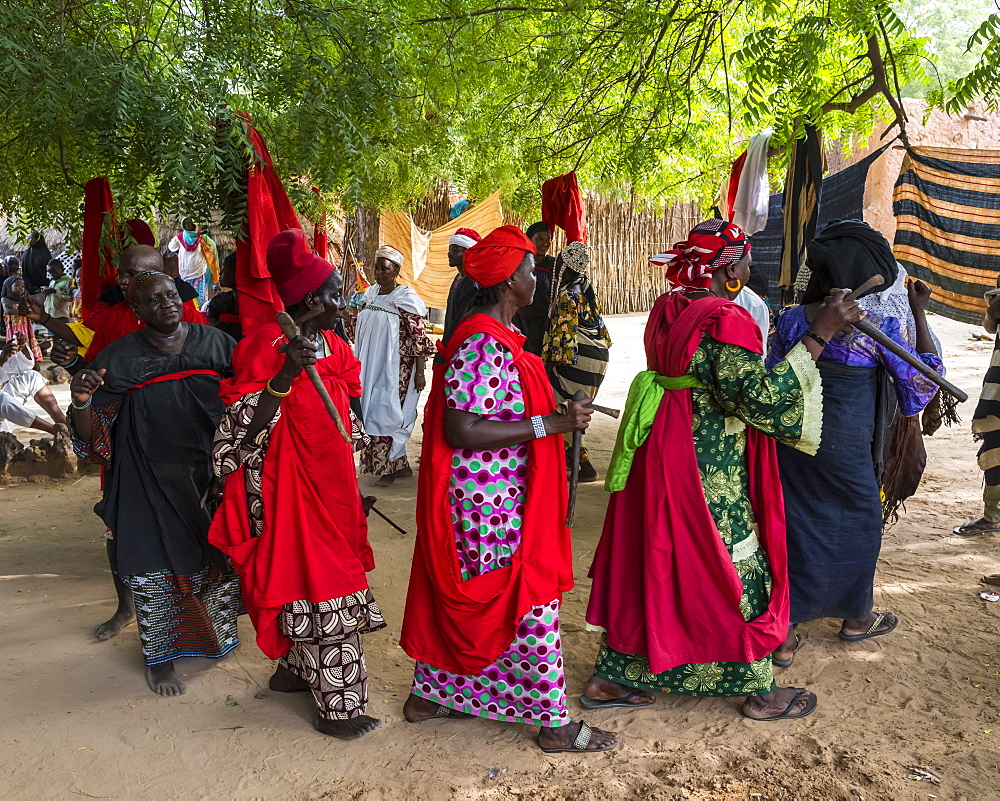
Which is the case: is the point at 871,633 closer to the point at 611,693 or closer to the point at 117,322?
the point at 611,693

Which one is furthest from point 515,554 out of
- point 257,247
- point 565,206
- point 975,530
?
point 565,206

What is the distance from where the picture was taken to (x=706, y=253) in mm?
3162

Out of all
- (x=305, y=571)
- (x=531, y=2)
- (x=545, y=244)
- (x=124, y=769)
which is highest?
(x=531, y=2)

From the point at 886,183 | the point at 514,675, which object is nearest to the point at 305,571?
the point at 514,675

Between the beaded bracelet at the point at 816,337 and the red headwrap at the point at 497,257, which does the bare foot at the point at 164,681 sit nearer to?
the red headwrap at the point at 497,257

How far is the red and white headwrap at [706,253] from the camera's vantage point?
3166 mm

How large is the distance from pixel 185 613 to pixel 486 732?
1539 mm

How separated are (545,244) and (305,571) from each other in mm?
4433

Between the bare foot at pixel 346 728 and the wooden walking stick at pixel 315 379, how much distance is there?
1.16 m

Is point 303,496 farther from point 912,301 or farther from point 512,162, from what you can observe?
point 512,162

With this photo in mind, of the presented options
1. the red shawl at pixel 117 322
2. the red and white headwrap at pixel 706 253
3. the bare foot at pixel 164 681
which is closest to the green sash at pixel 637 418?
the red and white headwrap at pixel 706 253

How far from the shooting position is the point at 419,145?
20.0 ft

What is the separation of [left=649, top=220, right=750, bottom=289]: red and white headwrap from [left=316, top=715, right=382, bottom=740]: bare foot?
2.20 meters

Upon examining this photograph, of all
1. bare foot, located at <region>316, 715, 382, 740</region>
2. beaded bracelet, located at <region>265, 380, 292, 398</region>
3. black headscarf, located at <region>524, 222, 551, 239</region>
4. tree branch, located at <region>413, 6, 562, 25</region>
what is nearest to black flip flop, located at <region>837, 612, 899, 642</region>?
bare foot, located at <region>316, 715, 382, 740</region>
